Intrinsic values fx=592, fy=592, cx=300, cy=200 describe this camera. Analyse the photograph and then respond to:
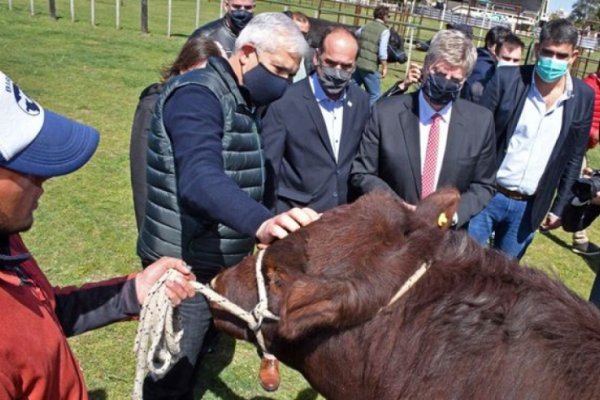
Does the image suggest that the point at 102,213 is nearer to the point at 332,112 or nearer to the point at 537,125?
the point at 332,112

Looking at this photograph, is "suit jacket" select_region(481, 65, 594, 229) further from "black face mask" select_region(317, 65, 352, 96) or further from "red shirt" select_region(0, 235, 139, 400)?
"red shirt" select_region(0, 235, 139, 400)

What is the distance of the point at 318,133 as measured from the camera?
13.6 ft

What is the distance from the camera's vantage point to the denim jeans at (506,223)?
475cm

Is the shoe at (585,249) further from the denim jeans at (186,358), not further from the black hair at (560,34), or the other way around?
the denim jeans at (186,358)

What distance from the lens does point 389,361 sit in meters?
2.03

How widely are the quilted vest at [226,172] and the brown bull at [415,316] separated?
2.27 ft

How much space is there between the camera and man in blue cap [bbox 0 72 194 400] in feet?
5.19

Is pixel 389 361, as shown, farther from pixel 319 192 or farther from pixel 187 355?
pixel 319 192

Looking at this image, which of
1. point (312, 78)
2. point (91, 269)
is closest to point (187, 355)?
point (312, 78)

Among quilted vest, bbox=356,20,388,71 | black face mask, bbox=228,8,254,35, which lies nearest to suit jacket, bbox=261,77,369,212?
black face mask, bbox=228,8,254,35

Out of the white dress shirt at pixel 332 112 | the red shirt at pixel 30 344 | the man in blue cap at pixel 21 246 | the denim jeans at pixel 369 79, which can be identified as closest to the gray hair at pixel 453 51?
the white dress shirt at pixel 332 112

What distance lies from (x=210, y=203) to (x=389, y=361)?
0.88m

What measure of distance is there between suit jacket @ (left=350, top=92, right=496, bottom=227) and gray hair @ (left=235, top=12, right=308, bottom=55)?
1211 millimetres

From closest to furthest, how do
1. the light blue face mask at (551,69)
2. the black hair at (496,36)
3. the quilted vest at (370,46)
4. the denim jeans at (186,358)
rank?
→ the denim jeans at (186,358) → the light blue face mask at (551,69) → the black hair at (496,36) → the quilted vest at (370,46)
